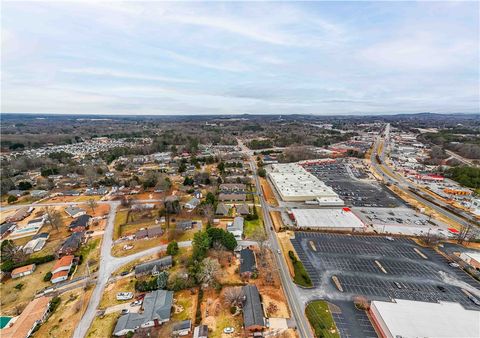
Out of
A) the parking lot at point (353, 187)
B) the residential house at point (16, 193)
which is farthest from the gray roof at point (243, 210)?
the residential house at point (16, 193)

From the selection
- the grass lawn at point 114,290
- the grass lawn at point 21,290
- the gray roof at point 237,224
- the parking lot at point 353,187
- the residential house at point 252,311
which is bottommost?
the grass lawn at point 21,290

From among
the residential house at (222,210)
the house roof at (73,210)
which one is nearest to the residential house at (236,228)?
the residential house at (222,210)

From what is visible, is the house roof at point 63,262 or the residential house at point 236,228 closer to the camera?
the house roof at point 63,262

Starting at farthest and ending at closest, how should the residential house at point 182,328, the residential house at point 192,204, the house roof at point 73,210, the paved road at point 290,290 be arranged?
the residential house at point 192,204 → the house roof at point 73,210 → the paved road at point 290,290 → the residential house at point 182,328

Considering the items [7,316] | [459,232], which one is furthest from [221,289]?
[459,232]

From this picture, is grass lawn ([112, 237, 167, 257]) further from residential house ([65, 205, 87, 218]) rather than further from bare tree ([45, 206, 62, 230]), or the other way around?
residential house ([65, 205, 87, 218])

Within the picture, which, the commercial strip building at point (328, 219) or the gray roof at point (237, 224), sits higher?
the gray roof at point (237, 224)

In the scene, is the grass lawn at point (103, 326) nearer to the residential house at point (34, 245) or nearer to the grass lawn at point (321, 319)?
the grass lawn at point (321, 319)

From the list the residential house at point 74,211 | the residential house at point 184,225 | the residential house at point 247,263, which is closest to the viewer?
the residential house at point 247,263
